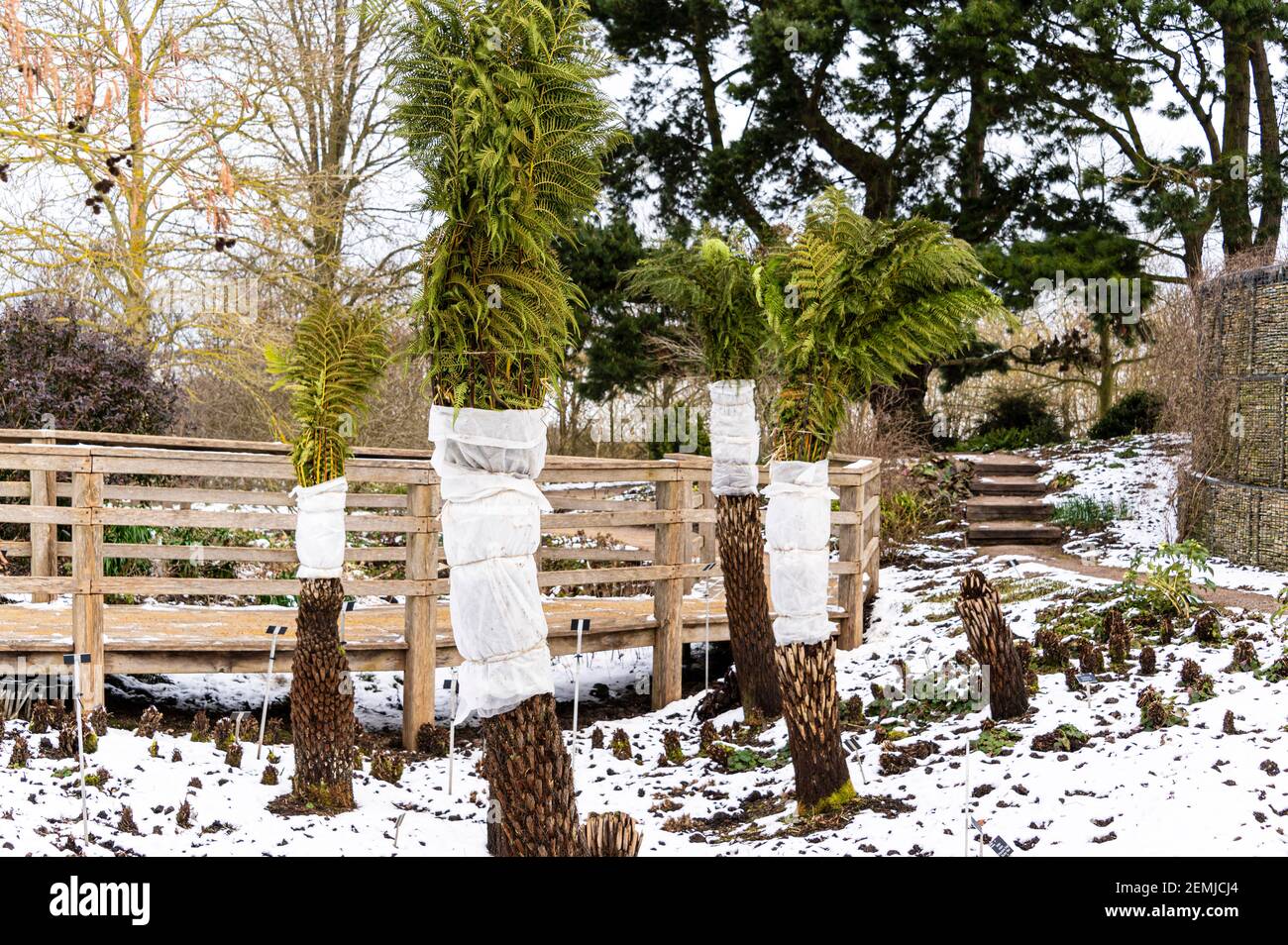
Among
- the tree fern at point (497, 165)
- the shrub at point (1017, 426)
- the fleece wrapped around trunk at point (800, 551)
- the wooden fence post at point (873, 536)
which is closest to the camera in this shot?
the tree fern at point (497, 165)

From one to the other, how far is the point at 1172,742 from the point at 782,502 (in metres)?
2.08

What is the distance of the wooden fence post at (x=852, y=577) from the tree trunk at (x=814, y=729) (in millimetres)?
3504

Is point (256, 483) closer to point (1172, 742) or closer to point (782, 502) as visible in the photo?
point (782, 502)

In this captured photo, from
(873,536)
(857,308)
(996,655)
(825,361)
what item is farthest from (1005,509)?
(857,308)

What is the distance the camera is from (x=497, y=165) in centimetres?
360

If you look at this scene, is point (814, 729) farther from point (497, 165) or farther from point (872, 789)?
point (497, 165)

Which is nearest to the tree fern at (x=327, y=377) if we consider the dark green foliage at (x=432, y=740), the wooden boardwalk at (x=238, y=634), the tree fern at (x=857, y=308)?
the wooden boardwalk at (x=238, y=634)

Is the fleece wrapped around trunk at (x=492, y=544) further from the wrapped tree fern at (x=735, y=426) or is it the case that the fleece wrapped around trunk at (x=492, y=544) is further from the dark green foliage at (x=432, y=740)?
the wrapped tree fern at (x=735, y=426)

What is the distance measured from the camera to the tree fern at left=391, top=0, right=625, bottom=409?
11.9 ft

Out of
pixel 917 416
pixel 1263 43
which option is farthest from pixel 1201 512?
pixel 1263 43

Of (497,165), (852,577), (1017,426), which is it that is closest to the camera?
(497,165)

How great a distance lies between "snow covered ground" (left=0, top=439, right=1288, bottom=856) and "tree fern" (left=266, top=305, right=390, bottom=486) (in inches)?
64.5

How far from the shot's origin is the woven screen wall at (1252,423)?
10.4 m

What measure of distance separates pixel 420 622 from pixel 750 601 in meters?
2.09
